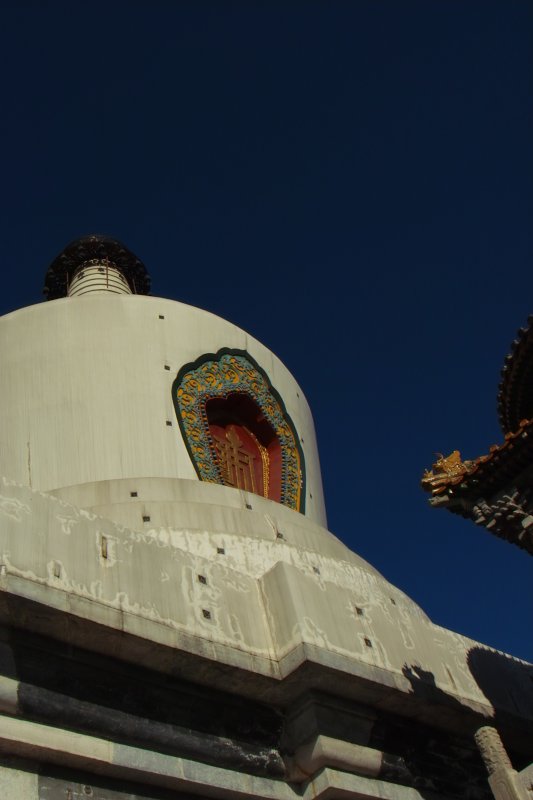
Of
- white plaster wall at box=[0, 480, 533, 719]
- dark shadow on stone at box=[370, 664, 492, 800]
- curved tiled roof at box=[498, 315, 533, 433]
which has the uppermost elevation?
curved tiled roof at box=[498, 315, 533, 433]

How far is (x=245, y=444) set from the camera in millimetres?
10273

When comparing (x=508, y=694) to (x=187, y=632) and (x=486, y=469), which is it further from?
(x=187, y=632)

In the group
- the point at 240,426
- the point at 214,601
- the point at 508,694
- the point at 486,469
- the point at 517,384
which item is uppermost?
the point at 240,426

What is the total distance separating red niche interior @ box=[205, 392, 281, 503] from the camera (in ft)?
32.3

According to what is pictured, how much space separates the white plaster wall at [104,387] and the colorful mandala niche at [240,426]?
17 centimetres

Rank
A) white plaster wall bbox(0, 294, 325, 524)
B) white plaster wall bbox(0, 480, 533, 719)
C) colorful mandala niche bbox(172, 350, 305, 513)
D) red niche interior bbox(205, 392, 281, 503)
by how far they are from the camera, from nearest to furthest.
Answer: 1. white plaster wall bbox(0, 480, 533, 719)
2. white plaster wall bbox(0, 294, 325, 524)
3. colorful mandala niche bbox(172, 350, 305, 513)
4. red niche interior bbox(205, 392, 281, 503)

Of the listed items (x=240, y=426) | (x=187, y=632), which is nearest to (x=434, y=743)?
(x=187, y=632)

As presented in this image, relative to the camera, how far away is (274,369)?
1123cm

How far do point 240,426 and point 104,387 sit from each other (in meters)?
1.66

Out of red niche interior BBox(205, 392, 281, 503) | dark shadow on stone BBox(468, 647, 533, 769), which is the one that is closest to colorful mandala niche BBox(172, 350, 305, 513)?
red niche interior BBox(205, 392, 281, 503)

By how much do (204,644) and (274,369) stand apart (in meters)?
5.58

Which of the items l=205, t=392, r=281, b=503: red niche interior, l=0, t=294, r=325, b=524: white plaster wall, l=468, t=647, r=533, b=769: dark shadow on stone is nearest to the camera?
l=468, t=647, r=533, b=769: dark shadow on stone

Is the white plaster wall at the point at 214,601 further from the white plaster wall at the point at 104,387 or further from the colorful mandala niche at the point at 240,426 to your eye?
the colorful mandala niche at the point at 240,426

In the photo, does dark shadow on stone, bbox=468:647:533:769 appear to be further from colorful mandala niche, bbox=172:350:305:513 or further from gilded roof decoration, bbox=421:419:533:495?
colorful mandala niche, bbox=172:350:305:513
